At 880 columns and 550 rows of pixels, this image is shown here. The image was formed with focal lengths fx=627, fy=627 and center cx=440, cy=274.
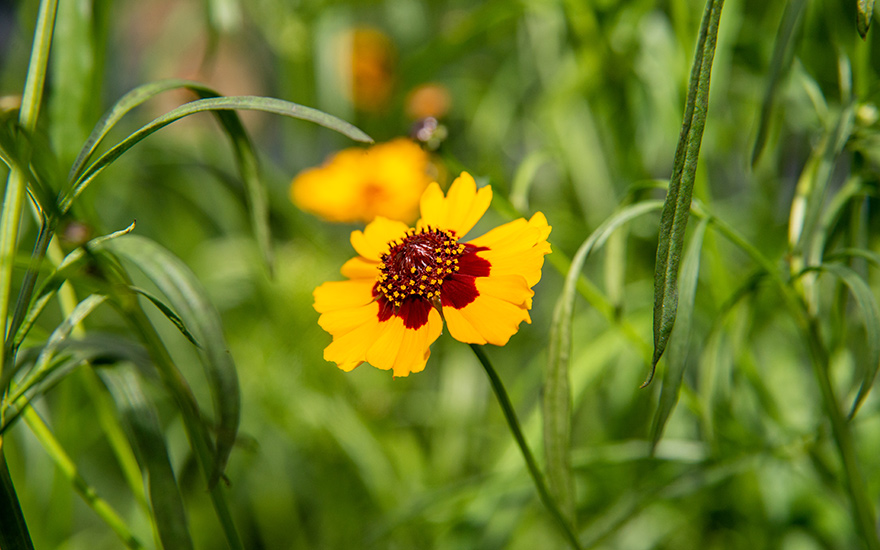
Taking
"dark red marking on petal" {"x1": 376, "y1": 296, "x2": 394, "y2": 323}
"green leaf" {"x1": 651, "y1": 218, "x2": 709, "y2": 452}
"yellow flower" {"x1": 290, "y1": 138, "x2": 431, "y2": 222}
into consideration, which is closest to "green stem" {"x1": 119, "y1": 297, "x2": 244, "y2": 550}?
"dark red marking on petal" {"x1": 376, "y1": 296, "x2": 394, "y2": 323}

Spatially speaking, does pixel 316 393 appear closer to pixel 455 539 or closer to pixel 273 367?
pixel 273 367

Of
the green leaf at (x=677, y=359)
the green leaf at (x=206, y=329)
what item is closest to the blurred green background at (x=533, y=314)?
the green leaf at (x=677, y=359)

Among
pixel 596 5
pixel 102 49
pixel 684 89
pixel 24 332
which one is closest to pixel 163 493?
pixel 24 332

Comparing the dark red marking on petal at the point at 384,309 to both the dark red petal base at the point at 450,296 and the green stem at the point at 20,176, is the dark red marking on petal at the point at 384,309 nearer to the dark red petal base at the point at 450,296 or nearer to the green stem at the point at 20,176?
the dark red petal base at the point at 450,296

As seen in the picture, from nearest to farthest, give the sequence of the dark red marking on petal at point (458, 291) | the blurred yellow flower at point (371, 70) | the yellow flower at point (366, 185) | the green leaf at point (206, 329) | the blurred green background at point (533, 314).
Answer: the green leaf at point (206, 329)
the dark red marking on petal at point (458, 291)
the blurred green background at point (533, 314)
the yellow flower at point (366, 185)
the blurred yellow flower at point (371, 70)

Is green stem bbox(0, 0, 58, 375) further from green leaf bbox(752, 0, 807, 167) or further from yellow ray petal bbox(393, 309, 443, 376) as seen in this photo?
green leaf bbox(752, 0, 807, 167)
